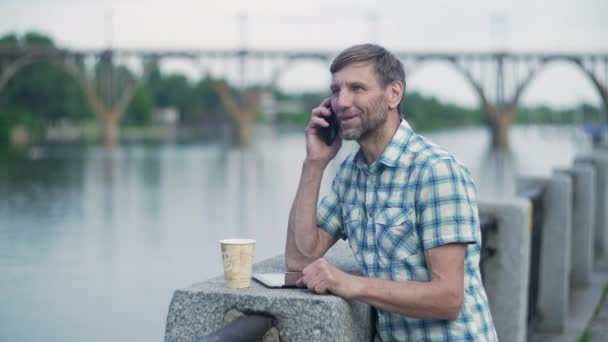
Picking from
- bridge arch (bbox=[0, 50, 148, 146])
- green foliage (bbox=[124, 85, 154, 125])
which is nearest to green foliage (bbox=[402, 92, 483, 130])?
green foliage (bbox=[124, 85, 154, 125])

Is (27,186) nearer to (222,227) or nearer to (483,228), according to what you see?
(222,227)

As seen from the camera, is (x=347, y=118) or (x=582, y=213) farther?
(x=582, y=213)

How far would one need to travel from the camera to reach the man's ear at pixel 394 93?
8.92ft

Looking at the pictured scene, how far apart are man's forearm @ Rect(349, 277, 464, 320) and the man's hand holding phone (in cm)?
64

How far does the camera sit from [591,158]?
9.09 metres

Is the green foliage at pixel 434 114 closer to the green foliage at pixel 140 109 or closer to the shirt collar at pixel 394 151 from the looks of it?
the green foliage at pixel 140 109

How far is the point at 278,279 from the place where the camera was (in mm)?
2535

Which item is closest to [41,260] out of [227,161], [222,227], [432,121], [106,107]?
[222,227]

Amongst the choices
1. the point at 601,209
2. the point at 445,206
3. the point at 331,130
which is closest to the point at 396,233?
the point at 445,206

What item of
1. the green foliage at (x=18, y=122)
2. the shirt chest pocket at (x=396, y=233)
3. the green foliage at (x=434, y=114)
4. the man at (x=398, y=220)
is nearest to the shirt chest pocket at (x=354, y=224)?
the man at (x=398, y=220)

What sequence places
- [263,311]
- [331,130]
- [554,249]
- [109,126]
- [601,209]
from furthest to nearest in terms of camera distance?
[109,126]
[601,209]
[554,249]
[331,130]
[263,311]

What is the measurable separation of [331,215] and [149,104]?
105 meters

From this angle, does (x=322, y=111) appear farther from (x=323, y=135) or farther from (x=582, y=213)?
(x=582, y=213)

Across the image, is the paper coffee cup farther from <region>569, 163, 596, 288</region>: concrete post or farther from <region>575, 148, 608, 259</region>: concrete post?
<region>575, 148, 608, 259</region>: concrete post
